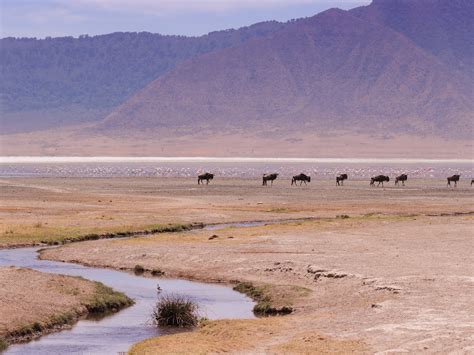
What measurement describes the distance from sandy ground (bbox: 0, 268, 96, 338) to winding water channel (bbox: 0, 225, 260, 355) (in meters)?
0.64

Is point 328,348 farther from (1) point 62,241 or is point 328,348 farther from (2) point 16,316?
(1) point 62,241

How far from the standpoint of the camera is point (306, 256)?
1253 inches

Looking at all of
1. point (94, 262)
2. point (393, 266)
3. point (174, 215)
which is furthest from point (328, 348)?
point (174, 215)

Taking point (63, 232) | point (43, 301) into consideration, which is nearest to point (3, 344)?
point (43, 301)

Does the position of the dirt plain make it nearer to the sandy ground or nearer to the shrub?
the shrub

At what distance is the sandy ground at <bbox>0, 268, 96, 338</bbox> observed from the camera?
70.9ft

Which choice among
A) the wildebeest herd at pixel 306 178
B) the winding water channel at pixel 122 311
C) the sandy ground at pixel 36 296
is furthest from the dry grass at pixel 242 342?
the wildebeest herd at pixel 306 178

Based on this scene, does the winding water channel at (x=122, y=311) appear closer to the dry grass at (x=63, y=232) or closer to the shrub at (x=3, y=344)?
the shrub at (x=3, y=344)

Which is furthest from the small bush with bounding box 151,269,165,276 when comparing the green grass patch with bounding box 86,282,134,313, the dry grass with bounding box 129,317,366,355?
the dry grass with bounding box 129,317,366,355

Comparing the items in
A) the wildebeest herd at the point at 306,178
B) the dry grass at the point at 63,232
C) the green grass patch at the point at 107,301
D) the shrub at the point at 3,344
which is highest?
the wildebeest herd at the point at 306,178

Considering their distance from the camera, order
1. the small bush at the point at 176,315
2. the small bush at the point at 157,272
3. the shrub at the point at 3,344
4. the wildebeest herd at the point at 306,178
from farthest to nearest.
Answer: the wildebeest herd at the point at 306,178, the small bush at the point at 157,272, the small bush at the point at 176,315, the shrub at the point at 3,344

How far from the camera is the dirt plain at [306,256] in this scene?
63.7ft

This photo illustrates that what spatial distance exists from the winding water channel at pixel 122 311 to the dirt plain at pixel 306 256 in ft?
2.98

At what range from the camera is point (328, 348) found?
59.9 feet
